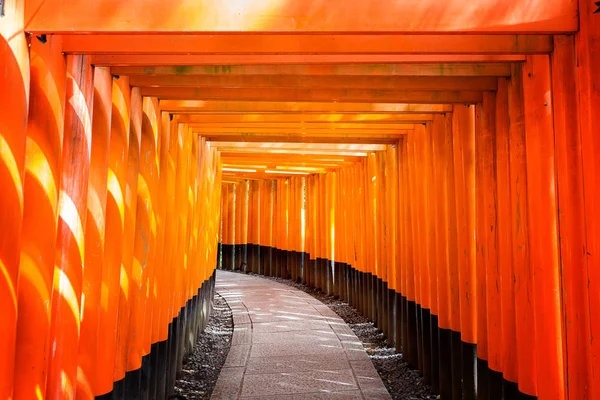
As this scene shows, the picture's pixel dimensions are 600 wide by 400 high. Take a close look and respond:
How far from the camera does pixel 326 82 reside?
416 cm

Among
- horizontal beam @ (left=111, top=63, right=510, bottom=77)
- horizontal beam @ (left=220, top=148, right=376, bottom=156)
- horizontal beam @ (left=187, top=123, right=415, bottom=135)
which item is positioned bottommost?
horizontal beam @ (left=111, top=63, right=510, bottom=77)

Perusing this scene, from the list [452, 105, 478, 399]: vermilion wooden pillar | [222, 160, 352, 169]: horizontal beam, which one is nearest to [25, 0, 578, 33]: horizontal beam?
[452, 105, 478, 399]: vermilion wooden pillar

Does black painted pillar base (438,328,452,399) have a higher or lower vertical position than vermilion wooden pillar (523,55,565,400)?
lower

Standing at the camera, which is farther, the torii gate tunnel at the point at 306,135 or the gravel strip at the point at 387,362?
the gravel strip at the point at 387,362

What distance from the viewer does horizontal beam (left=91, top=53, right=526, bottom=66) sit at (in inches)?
127

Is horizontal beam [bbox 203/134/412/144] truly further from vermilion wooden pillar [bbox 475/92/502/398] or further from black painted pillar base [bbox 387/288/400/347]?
vermilion wooden pillar [bbox 475/92/502/398]

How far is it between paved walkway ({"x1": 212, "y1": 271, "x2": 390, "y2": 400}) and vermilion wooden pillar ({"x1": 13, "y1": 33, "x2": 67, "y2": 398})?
9.90 ft

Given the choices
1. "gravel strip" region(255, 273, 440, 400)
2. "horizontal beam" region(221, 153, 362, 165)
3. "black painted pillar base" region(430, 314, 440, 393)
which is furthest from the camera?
"horizontal beam" region(221, 153, 362, 165)

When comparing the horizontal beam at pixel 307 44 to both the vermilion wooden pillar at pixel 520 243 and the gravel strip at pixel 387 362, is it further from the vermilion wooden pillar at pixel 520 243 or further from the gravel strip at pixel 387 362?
the gravel strip at pixel 387 362

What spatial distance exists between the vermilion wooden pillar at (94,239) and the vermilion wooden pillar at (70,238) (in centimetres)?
23

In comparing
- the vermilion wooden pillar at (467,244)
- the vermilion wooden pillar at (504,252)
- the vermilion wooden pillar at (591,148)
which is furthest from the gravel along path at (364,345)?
the vermilion wooden pillar at (591,148)

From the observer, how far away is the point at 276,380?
19.4ft

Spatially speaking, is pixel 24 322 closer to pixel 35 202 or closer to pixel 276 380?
pixel 35 202

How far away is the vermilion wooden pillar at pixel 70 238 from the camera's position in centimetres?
308
